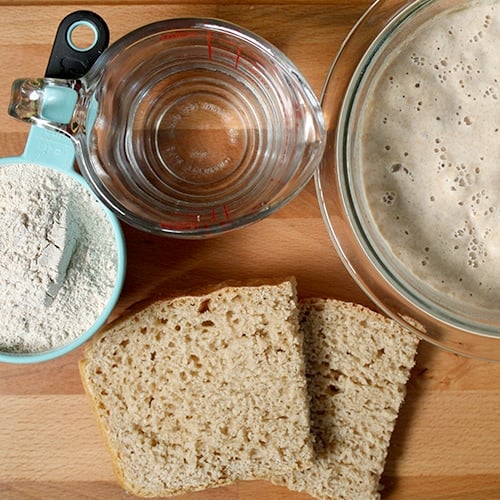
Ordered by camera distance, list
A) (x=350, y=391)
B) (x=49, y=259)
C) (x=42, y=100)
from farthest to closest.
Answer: (x=350, y=391) < (x=49, y=259) < (x=42, y=100)

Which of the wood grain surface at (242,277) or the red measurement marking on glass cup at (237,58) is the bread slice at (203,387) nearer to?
the wood grain surface at (242,277)

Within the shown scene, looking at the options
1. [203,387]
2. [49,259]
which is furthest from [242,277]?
[49,259]

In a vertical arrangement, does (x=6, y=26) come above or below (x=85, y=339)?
above

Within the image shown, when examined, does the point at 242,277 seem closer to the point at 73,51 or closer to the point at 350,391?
the point at 350,391

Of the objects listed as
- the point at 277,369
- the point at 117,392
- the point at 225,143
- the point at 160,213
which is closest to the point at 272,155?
the point at 225,143

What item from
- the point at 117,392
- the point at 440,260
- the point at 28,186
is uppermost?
the point at 28,186

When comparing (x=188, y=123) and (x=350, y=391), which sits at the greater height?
(x=188, y=123)

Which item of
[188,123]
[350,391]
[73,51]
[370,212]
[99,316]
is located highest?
[73,51]

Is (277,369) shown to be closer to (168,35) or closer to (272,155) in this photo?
(272,155)
